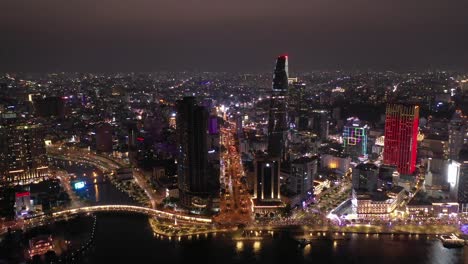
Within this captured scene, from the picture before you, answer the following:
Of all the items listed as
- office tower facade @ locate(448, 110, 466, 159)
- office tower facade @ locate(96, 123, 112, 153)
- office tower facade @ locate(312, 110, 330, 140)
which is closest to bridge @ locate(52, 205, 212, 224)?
office tower facade @ locate(96, 123, 112, 153)

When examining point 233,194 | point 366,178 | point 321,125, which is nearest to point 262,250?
point 233,194

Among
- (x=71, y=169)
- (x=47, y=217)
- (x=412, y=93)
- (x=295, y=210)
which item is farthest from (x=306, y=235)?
(x=412, y=93)

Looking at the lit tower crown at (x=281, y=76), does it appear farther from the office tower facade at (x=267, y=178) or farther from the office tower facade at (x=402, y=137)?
the office tower facade at (x=267, y=178)

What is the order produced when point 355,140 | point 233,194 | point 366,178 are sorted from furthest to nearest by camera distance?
point 355,140, point 233,194, point 366,178

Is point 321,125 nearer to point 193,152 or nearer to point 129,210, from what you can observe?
point 193,152

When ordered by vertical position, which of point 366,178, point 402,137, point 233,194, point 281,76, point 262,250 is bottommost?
point 262,250

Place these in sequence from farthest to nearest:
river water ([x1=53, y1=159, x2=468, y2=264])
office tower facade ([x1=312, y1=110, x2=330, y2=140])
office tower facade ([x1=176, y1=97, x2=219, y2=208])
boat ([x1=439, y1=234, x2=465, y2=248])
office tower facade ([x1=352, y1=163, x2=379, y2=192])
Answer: office tower facade ([x1=312, y1=110, x2=330, y2=140]) < office tower facade ([x1=352, y1=163, x2=379, y2=192]) < office tower facade ([x1=176, y1=97, x2=219, y2=208]) < boat ([x1=439, y1=234, x2=465, y2=248]) < river water ([x1=53, y1=159, x2=468, y2=264])

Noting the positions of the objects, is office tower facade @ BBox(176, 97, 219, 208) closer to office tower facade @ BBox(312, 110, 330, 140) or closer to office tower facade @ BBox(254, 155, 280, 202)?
office tower facade @ BBox(254, 155, 280, 202)
